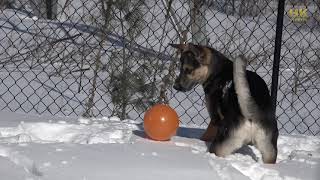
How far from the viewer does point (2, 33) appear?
32.1 ft

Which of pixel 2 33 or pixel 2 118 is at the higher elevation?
pixel 2 33

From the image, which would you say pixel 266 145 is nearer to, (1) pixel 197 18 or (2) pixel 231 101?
(2) pixel 231 101

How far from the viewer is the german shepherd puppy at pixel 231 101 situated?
392 cm

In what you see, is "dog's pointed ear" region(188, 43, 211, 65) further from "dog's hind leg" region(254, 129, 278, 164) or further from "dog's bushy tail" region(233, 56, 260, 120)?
"dog's hind leg" region(254, 129, 278, 164)

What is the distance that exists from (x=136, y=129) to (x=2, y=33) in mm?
5528

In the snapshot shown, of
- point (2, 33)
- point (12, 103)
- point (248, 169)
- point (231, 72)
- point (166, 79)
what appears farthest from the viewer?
point (2, 33)

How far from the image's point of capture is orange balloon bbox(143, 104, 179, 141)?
4375mm

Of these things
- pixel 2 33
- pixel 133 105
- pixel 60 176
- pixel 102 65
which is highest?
pixel 2 33

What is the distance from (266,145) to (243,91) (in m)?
0.41

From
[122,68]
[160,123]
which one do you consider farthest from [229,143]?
[122,68]

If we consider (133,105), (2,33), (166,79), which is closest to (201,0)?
(166,79)

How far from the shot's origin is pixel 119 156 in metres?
3.85

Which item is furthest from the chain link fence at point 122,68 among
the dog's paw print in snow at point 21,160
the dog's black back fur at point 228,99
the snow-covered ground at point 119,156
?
the dog's paw print in snow at point 21,160

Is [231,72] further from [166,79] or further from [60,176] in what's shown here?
[166,79]
